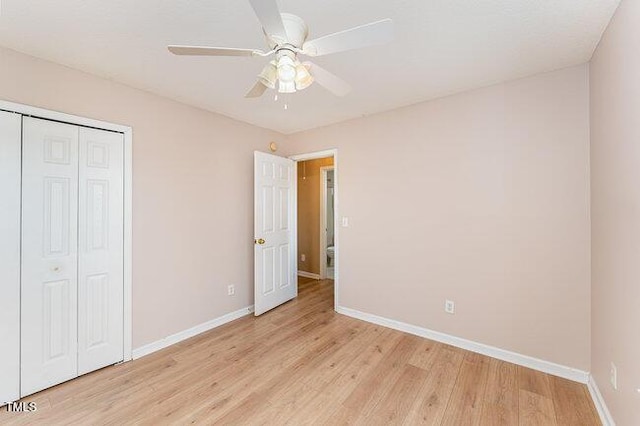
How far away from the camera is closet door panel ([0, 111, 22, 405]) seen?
69.9 inches

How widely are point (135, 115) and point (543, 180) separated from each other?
3441mm

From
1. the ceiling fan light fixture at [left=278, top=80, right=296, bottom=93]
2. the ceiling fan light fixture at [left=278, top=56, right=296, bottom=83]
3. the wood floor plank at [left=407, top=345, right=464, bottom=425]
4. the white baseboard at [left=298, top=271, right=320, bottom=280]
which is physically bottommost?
the wood floor plank at [left=407, top=345, right=464, bottom=425]

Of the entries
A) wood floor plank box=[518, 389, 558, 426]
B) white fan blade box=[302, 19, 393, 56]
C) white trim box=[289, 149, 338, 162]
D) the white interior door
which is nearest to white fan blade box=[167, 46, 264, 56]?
white fan blade box=[302, 19, 393, 56]

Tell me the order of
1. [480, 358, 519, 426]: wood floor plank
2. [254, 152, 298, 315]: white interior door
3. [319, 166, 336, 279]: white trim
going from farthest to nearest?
[319, 166, 336, 279]: white trim, [254, 152, 298, 315]: white interior door, [480, 358, 519, 426]: wood floor plank

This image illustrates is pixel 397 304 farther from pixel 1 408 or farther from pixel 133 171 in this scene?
pixel 1 408

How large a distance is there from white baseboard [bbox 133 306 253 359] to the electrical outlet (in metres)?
2.21

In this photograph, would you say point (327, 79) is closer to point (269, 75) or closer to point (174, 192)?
point (269, 75)

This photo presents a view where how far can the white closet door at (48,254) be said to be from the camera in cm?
187

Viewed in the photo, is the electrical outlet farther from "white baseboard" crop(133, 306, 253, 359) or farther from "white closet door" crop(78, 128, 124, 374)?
"white closet door" crop(78, 128, 124, 374)

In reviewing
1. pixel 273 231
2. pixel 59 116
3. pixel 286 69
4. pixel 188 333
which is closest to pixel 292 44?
pixel 286 69

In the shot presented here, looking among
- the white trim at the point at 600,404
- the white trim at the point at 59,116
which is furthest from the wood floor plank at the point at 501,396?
the white trim at the point at 59,116

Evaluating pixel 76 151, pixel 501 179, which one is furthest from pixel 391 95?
pixel 76 151

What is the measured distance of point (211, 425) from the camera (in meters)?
1.64

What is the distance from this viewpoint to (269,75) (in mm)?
1483
